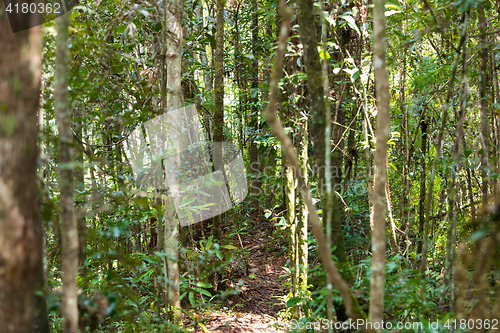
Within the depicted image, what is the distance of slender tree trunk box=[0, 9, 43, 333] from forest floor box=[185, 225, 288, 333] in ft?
5.61

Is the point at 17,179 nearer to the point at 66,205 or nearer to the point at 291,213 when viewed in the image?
the point at 66,205

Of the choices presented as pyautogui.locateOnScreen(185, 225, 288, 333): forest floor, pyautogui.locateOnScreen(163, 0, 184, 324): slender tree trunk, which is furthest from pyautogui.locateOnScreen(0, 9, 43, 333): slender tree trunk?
pyautogui.locateOnScreen(163, 0, 184, 324): slender tree trunk

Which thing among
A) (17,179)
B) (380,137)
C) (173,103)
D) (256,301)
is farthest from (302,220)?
(17,179)

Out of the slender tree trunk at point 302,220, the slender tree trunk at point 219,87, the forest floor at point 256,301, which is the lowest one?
the forest floor at point 256,301

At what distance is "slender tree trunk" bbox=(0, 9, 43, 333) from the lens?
121 centimetres

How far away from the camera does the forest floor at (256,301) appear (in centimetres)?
359

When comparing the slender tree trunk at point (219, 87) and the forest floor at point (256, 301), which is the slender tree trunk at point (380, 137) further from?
the slender tree trunk at point (219, 87)

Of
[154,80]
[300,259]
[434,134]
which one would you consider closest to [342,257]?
[300,259]

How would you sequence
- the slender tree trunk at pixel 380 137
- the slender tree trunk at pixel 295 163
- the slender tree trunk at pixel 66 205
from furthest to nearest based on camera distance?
1. the slender tree trunk at pixel 380 137
2. the slender tree trunk at pixel 295 163
3. the slender tree trunk at pixel 66 205

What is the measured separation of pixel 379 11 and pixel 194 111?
3.97 meters

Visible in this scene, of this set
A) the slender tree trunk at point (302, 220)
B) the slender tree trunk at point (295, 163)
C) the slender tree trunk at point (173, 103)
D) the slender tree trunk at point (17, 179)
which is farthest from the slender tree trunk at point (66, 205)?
the slender tree trunk at point (302, 220)

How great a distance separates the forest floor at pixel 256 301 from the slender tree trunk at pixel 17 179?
1.71 meters

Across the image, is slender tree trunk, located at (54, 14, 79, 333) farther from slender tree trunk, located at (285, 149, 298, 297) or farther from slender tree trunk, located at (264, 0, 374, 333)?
slender tree trunk, located at (285, 149, 298, 297)

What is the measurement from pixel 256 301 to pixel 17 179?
3.76 metres
